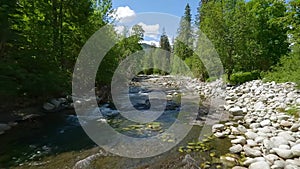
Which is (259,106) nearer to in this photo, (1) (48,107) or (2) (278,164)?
(2) (278,164)

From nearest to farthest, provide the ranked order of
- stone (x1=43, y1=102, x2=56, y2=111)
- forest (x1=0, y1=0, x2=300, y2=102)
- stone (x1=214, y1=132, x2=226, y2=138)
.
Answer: stone (x1=214, y1=132, x2=226, y2=138) < forest (x1=0, y1=0, x2=300, y2=102) < stone (x1=43, y1=102, x2=56, y2=111)

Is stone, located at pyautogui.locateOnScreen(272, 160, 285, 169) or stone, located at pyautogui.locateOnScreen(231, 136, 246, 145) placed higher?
stone, located at pyautogui.locateOnScreen(231, 136, 246, 145)

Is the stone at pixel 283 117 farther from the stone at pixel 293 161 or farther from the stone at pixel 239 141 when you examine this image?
the stone at pixel 293 161

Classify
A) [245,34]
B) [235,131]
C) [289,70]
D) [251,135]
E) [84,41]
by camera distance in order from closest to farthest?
[251,135] < [235,131] < [289,70] < [84,41] < [245,34]

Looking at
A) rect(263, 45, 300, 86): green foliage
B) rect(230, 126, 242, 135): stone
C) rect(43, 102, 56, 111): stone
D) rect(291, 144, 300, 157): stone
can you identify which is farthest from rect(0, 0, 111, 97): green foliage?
rect(263, 45, 300, 86): green foliage

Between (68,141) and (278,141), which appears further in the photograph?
(68,141)

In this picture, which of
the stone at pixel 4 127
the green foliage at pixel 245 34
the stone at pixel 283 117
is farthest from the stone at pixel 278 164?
the green foliage at pixel 245 34

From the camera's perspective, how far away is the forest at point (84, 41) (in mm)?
7133

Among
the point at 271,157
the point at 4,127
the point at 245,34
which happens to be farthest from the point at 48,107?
the point at 245,34

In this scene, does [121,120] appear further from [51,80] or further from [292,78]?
[292,78]

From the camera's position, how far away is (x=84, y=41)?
1217 cm

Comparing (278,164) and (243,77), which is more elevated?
(243,77)

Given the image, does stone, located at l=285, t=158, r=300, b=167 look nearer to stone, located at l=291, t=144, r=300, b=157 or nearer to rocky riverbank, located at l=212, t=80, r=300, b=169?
rocky riverbank, located at l=212, t=80, r=300, b=169

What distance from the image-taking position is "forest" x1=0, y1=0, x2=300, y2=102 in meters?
7.13
